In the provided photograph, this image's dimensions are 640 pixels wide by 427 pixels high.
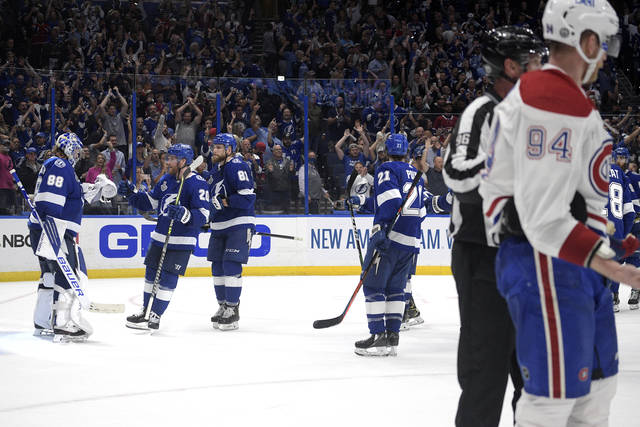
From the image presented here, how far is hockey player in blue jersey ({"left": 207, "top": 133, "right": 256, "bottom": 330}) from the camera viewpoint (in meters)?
6.47

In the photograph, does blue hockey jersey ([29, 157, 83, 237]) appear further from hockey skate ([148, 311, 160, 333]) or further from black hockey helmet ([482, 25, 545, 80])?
black hockey helmet ([482, 25, 545, 80])

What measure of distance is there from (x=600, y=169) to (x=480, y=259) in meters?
0.70

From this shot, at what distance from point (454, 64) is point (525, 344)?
13.1 m

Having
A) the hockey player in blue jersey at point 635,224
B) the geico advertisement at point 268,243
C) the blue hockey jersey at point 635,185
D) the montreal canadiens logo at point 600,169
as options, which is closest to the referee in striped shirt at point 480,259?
the montreal canadiens logo at point 600,169

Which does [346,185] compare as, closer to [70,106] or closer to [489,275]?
[70,106]

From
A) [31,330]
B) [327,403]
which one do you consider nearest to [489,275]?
[327,403]

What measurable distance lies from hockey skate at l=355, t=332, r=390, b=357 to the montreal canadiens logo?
3.43 meters

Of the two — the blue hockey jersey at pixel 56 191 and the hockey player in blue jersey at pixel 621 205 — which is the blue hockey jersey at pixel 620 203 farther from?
the blue hockey jersey at pixel 56 191

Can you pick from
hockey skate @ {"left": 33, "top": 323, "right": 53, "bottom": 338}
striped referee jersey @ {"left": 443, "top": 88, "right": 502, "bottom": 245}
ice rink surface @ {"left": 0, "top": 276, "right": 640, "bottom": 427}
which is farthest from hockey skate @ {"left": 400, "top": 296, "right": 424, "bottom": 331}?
striped referee jersey @ {"left": 443, "top": 88, "right": 502, "bottom": 245}

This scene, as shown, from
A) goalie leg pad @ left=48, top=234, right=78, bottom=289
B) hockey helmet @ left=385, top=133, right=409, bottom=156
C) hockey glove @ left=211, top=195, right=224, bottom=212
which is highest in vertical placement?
hockey helmet @ left=385, top=133, right=409, bottom=156

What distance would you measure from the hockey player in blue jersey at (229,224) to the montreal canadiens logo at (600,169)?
188 inches

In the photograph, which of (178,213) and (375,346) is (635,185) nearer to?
(375,346)

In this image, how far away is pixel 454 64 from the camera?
567 inches

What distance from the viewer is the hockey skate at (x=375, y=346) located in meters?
5.17
